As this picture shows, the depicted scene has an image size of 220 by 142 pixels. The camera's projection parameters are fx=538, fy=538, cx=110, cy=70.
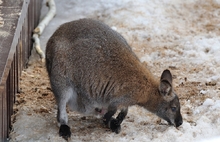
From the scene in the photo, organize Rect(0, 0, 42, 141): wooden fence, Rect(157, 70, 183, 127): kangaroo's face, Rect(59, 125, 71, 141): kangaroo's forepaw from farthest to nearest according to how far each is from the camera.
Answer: Rect(157, 70, 183, 127): kangaroo's face → Rect(59, 125, 71, 141): kangaroo's forepaw → Rect(0, 0, 42, 141): wooden fence

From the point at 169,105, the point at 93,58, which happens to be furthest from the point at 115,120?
the point at 93,58

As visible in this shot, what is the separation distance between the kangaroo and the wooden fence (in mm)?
459

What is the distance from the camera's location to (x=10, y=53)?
5305 millimetres

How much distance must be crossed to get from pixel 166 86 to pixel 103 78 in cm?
68

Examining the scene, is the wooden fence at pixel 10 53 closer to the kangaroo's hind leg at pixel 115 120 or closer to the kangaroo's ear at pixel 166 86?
the kangaroo's hind leg at pixel 115 120

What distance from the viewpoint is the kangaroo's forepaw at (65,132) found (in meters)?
5.66

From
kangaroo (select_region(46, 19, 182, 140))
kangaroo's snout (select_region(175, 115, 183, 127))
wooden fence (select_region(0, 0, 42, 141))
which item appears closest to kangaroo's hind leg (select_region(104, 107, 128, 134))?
kangaroo (select_region(46, 19, 182, 140))

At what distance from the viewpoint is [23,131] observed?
576cm

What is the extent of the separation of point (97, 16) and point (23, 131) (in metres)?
3.42

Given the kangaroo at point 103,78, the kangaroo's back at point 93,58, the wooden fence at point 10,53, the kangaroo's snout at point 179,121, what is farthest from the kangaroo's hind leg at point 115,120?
the wooden fence at point 10,53

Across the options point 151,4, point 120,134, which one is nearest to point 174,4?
point 151,4

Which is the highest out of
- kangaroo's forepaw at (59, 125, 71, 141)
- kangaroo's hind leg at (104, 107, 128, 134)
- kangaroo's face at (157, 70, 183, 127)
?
kangaroo's face at (157, 70, 183, 127)

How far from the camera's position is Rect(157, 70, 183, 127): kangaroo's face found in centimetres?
578

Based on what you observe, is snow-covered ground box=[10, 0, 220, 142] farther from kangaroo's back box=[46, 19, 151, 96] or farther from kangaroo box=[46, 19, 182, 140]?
kangaroo's back box=[46, 19, 151, 96]
